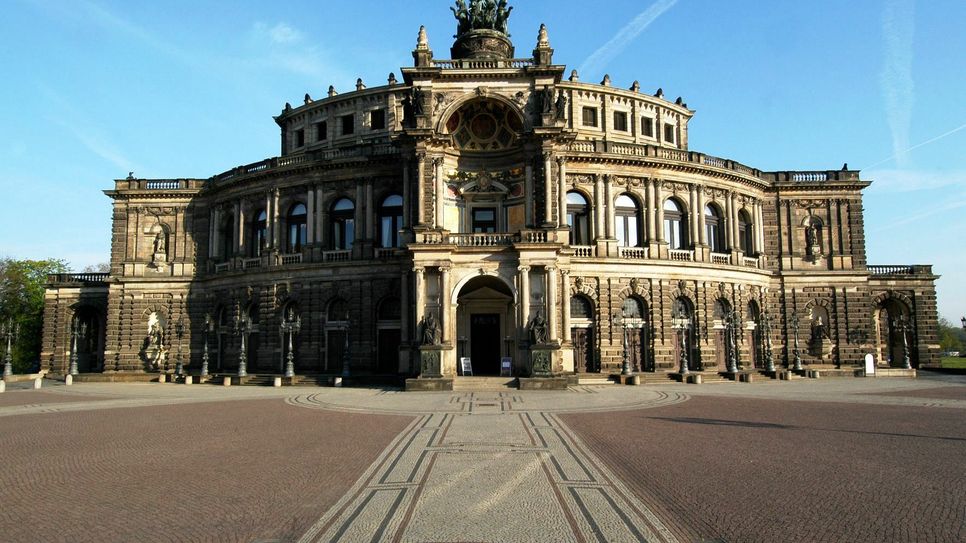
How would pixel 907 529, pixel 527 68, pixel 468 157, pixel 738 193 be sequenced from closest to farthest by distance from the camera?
pixel 907 529, pixel 527 68, pixel 468 157, pixel 738 193

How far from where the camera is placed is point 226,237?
47.4 m

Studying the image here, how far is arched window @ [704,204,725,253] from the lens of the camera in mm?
44062

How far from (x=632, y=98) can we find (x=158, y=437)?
40.3m

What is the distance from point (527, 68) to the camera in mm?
35188

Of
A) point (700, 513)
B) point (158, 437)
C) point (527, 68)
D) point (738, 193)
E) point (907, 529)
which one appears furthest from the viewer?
point (738, 193)

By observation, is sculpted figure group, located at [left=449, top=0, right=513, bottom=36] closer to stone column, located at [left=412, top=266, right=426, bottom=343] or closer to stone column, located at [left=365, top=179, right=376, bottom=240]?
stone column, located at [left=365, top=179, right=376, bottom=240]

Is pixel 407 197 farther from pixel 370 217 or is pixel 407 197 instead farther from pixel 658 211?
pixel 658 211

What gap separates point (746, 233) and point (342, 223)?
3019cm

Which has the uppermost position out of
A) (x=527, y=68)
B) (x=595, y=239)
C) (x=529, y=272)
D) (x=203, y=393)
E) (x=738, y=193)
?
(x=527, y=68)

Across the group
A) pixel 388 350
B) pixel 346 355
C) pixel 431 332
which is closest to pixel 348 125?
pixel 388 350

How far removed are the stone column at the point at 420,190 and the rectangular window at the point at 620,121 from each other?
18.1 meters

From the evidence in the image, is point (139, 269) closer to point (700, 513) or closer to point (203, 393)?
point (203, 393)

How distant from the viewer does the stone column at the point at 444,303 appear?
109 feet

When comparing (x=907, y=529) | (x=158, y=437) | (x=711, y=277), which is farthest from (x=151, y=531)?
(x=711, y=277)
